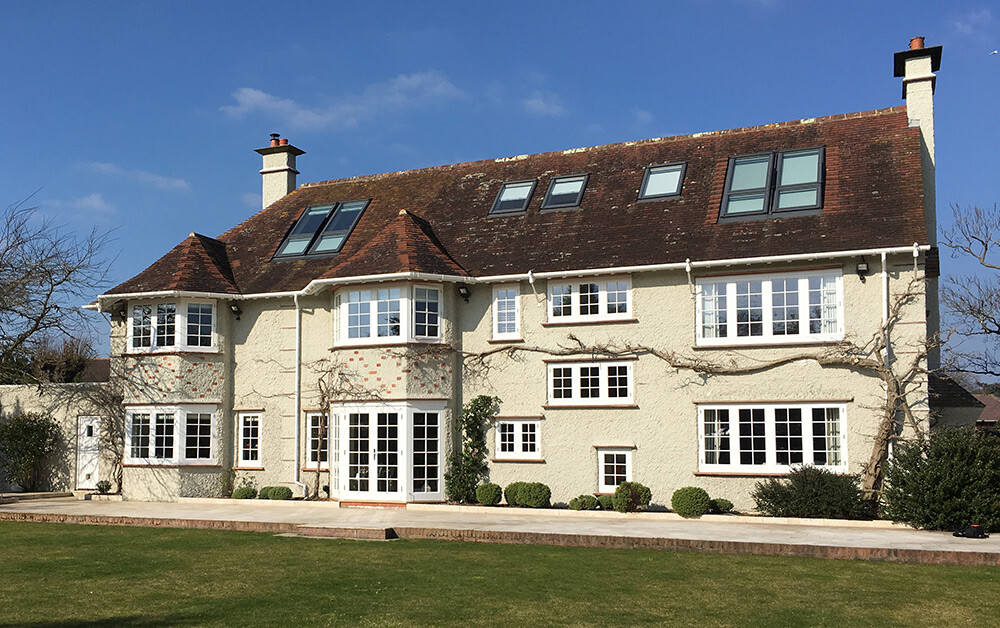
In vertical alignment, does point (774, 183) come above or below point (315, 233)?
above

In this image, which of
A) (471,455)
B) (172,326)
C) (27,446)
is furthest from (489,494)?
(27,446)

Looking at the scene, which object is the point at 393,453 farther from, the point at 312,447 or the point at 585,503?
the point at 585,503

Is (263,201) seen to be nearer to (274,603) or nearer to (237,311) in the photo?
(237,311)

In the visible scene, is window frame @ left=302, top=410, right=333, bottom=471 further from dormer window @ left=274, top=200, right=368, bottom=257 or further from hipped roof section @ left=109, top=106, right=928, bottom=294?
dormer window @ left=274, top=200, right=368, bottom=257

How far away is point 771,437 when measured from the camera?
1941 cm

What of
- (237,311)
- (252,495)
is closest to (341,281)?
(237,311)

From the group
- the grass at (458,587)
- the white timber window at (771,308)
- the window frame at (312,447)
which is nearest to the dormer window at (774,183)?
the white timber window at (771,308)

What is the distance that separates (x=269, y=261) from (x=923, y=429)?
1648cm

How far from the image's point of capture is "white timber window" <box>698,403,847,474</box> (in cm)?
1903

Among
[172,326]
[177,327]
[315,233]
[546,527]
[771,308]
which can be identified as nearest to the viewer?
[546,527]

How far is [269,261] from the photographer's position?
25125mm

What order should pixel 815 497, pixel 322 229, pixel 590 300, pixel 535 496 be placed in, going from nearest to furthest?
pixel 815 497 → pixel 535 496 → pixel 590 300 → pixel 322 229

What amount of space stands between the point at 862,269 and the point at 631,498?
662 centimetres

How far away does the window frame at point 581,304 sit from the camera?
2094cm
